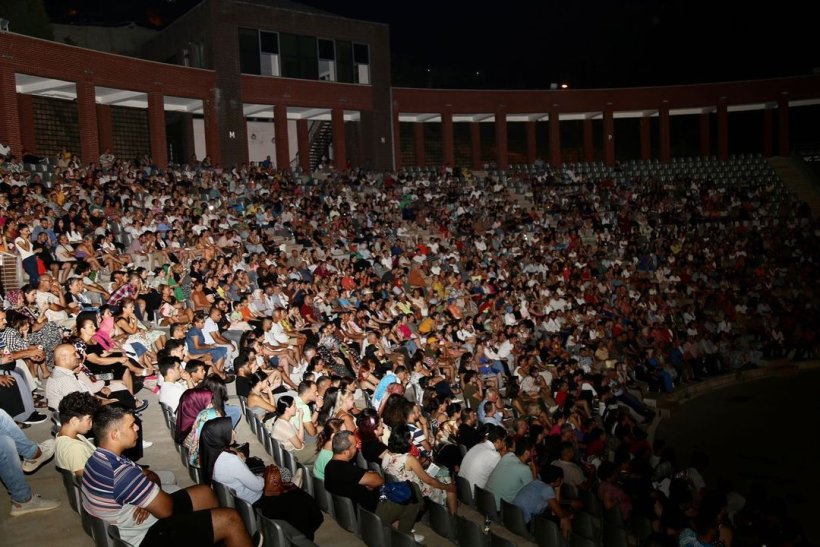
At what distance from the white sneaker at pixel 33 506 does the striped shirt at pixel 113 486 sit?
163 cm

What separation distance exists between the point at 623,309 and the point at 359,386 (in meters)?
9.74

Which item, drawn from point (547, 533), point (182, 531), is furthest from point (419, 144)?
point (182, 531)

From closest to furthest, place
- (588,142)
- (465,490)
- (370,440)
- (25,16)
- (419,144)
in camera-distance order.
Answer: (370,440)
(465,490)
(25,16)
(419,144)
(588,142)

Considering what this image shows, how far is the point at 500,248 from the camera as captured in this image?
2212 centimetres

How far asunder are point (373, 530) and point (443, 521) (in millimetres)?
1202

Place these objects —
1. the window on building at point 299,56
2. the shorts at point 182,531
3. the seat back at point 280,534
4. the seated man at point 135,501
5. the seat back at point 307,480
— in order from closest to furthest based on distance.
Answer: the shorts at point 182,531, the seated man at point 135,501, the seat back at point 280,534, the seat back at point 307,480, the window on building at point 299,56

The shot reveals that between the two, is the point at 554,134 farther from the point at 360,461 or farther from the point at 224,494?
the point at 224,494

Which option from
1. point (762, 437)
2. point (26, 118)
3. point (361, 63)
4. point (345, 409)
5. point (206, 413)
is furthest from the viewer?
point (361, 63)

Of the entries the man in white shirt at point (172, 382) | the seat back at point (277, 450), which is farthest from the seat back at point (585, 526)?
the man in white shirt at point (172, 382)

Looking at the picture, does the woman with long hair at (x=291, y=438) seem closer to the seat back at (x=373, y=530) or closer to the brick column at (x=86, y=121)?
the seat back at (x=373, y=530)

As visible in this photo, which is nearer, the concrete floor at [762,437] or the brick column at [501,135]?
the concrete floor at [762,437]

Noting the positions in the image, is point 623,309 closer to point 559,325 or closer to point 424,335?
point 559,325

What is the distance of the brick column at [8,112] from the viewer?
19.8 meters

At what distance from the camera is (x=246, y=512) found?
5648mm
